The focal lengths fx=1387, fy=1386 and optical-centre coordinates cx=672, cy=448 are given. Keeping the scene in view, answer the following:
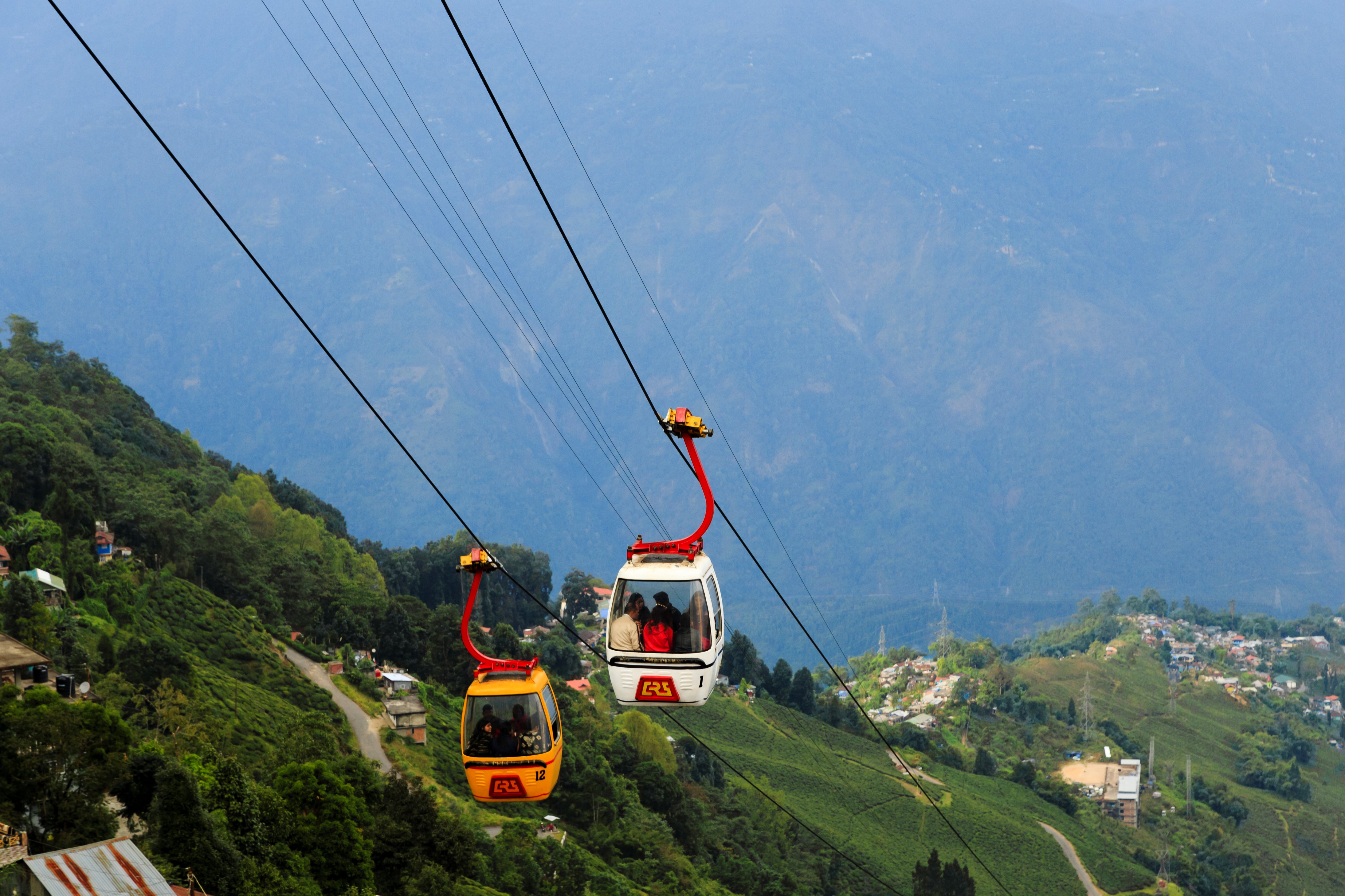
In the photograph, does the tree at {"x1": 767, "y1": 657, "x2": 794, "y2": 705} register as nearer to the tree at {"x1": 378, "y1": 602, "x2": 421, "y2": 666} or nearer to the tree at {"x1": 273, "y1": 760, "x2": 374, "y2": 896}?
the tree at {"x1": 378, "y1": 602, "x2": 421, "y2": 666}

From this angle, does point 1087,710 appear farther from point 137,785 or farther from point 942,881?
point 137,785

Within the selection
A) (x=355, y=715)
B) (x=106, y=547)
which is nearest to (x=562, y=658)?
(x=355, y=715)

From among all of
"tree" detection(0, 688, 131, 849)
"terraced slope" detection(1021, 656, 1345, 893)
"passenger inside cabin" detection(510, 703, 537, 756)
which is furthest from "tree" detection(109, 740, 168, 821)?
"terraced slope" detection(1021, 656, 1345, 893)

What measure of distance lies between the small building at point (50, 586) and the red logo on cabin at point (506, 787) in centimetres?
5907

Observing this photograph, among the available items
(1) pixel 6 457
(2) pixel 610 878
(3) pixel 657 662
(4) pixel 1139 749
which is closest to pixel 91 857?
(3) pixel 657 662

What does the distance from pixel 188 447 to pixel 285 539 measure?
18684 millimetres

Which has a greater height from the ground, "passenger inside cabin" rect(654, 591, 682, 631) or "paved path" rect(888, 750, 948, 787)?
"paved path" rect(888, 750, 948, 787)

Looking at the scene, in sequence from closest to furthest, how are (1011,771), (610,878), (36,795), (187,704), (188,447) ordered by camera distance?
(36,795)
(187,704)
(610,878)
(188,447)
(1011,771)

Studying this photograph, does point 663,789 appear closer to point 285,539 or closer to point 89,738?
point 285,539

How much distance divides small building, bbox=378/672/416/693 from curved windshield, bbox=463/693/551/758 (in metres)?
67.6

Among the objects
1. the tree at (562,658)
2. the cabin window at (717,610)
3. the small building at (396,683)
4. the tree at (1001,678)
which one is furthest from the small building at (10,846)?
the tree at (1001,678)

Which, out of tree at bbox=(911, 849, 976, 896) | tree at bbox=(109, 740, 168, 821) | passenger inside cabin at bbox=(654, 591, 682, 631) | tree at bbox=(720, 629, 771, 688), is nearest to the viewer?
passenger inside cabin at bbox=(654, 591, 682, 631)

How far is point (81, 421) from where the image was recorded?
377ft

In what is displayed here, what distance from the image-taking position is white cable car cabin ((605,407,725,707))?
26.0 m
